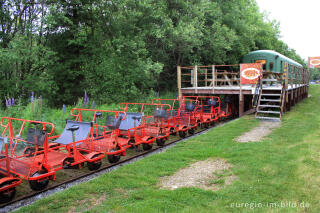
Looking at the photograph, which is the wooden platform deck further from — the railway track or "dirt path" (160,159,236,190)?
"dirt path" (160,159,236,190)

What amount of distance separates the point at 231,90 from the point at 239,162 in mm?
8407

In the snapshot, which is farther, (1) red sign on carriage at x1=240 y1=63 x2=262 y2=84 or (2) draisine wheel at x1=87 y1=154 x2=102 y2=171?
(1) red sign on carriage at x1=240 y1=63 x2=262 y2=84

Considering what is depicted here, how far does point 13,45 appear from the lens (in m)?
9.98

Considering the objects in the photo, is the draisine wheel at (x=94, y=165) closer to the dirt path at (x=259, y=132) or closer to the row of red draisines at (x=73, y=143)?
the row of red draisines at (x=73, y=143)

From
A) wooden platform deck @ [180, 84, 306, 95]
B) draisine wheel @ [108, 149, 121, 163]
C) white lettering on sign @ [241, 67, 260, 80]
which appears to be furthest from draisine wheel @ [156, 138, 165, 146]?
white lettering on sign @ [241, 67, 260, 80]

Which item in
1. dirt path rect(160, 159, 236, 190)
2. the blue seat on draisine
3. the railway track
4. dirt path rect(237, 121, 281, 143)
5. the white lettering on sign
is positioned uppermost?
the white lettering on sign

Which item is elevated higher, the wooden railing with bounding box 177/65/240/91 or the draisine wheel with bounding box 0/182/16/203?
the wooden railing with bounding box 177/65/240/91

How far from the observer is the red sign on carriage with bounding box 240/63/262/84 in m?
13.0

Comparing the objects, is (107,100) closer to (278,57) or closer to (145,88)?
(145,88)

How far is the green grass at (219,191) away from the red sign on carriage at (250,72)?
20.1 feet

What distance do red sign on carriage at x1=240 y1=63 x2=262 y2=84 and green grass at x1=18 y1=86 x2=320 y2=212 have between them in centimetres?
614

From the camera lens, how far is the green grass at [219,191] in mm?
4074

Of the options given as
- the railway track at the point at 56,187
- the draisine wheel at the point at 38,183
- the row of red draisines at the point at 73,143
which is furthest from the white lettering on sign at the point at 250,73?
the draisine wheel at the point at 38,183

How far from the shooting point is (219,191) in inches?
178
